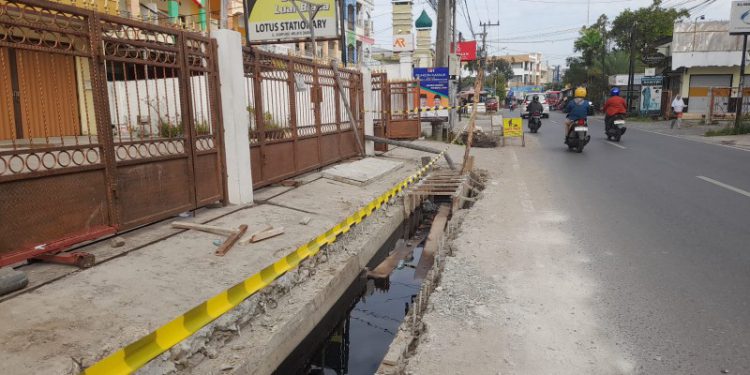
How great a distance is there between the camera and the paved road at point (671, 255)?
329 centimetres

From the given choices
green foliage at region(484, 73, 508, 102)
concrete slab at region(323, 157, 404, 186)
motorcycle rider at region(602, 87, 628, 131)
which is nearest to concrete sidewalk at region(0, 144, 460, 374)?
concrete slab at region(323, 157, 404, 186)

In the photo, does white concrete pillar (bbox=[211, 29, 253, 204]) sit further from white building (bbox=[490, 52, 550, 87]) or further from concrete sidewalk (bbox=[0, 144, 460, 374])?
white building (bbox=[490, 52, 550, 87])

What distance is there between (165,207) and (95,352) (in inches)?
114

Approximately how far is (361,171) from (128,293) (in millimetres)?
6357

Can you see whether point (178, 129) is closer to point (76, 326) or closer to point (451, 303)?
point (76, 326)

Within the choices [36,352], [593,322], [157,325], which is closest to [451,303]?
[593,322]

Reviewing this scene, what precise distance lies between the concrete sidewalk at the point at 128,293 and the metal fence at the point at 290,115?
5.57 feet

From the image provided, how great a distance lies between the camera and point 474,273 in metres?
4.62

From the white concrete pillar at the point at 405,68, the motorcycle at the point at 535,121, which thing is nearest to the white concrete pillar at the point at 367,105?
the motorcycle at the point at 535,121

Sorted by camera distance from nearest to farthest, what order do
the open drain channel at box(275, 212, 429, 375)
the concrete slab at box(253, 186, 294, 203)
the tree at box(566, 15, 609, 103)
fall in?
the open drain channel at box(275, 212, 429, 375)
the concrete slab at box(253, 186, 294, 203)
the tree at box(566, 15, 609, 103)

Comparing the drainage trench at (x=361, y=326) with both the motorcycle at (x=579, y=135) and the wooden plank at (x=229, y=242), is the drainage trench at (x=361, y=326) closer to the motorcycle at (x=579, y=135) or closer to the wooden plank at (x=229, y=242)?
the wooden plank at (x=229, y=242)

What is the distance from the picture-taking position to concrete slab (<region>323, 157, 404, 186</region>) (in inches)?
363

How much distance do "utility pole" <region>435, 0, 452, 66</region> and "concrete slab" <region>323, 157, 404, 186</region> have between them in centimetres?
871

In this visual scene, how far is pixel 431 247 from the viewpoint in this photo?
6.36 m
